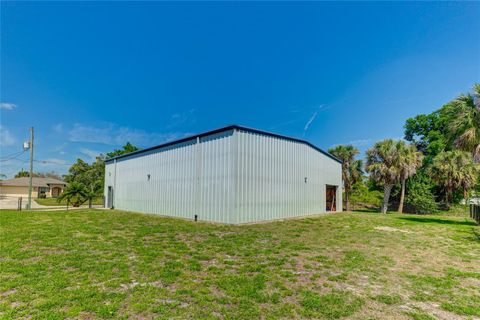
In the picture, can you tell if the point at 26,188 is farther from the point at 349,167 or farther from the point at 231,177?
the point at 349,167

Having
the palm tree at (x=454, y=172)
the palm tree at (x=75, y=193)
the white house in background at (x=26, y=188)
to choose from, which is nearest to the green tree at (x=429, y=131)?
the palm tree at (x=454, y=172)

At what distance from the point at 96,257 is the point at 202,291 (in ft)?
10.5

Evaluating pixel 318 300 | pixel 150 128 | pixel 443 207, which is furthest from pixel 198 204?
pixel 150 128

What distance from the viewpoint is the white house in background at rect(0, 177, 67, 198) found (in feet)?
125

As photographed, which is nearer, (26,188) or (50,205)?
(50,205)

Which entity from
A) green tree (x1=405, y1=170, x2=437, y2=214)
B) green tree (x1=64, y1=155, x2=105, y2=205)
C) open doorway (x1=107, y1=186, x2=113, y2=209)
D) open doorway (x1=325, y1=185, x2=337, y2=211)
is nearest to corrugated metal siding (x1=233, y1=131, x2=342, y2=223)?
open doorway (x1=325, y1=185, x2=337, y2=211)

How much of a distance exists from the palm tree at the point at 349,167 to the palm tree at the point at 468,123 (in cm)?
1284

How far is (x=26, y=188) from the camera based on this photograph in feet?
129

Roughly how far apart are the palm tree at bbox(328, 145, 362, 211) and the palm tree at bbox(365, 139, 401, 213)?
2.38 metres

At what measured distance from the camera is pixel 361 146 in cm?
2411

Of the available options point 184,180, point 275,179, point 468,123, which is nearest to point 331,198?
point 275,179

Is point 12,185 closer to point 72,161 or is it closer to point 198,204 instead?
point 72,161

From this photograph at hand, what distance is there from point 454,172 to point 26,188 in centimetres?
6127

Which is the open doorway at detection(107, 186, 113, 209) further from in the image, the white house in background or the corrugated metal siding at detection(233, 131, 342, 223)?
the white house in background
